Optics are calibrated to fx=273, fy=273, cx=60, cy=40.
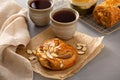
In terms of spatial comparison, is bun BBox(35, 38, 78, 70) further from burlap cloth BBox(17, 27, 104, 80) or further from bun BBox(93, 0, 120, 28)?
bun BBox(93, 0, 120, 28)

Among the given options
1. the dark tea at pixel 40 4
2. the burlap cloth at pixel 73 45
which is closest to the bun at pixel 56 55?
the burlap cloth at pixel 73 45

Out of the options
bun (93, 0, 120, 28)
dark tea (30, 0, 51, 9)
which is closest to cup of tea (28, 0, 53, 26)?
dark tea (30, 0, 51, 9)

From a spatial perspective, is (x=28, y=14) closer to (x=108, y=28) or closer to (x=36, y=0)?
(x=36, y=0)

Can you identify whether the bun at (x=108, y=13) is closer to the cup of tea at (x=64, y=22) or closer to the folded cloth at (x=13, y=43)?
the cup of tea at (x=64, y=22)

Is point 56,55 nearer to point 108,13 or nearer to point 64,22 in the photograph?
point 64,22

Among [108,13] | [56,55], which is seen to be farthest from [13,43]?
[108,13]
